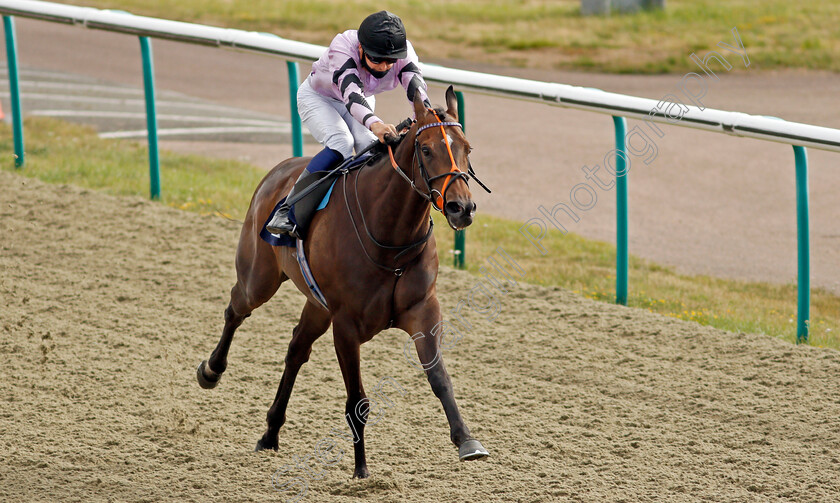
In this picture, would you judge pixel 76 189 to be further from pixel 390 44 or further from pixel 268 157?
pixel 390 44

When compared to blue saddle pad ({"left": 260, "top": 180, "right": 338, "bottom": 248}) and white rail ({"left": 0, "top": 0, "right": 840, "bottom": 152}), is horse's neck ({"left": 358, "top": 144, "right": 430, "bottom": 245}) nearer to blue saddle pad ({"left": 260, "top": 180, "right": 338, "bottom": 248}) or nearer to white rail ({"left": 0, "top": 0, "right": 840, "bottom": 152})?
blue saddle pad ({"left": 260, "top": 180, "right": 338, "bottom": 248})

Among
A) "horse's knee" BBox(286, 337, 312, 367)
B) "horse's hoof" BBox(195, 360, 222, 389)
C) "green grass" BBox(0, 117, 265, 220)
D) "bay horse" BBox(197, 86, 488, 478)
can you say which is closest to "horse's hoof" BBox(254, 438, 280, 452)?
"horse's knee" BBox(286, 337, 312, 367)

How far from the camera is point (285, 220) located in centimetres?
513

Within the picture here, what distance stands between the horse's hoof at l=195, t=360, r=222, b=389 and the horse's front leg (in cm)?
153

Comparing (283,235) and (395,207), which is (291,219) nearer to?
(283,235)

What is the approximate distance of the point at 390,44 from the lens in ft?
15.6

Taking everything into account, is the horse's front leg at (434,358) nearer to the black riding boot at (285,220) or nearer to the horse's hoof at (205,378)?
the black riding boot at (285,220)

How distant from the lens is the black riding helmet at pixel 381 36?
4.72 m

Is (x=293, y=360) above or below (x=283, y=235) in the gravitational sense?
below

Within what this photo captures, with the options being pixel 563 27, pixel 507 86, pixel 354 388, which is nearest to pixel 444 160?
pixel 354 388

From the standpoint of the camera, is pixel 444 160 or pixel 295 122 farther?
pixel 295 122

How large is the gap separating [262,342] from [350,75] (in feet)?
8.05

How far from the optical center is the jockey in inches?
186

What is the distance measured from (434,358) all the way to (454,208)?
79cm
